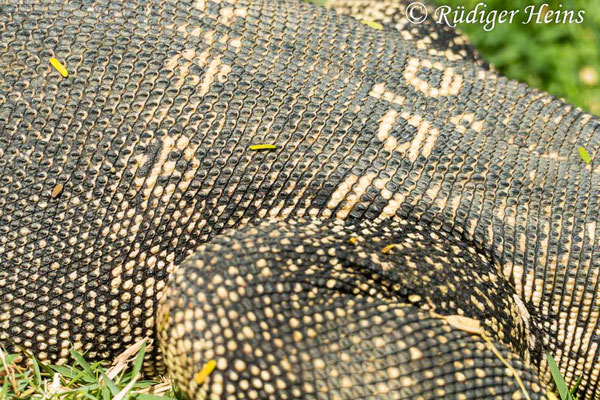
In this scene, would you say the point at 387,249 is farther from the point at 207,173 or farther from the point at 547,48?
the point at 547,48

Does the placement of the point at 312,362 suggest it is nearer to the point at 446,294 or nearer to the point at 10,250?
the point at 446,294

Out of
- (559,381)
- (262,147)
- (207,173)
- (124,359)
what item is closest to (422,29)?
(262,147)

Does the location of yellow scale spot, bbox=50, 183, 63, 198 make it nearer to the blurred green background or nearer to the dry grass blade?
the dry grass blade

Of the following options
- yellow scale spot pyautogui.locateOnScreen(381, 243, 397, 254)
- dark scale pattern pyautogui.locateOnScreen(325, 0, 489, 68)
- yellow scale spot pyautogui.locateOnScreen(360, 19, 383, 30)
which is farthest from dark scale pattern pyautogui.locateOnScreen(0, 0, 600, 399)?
dark scale pattern pyautogui.locateOnScreen(325, 0, 489, 68)

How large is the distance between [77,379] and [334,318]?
1.12 meters

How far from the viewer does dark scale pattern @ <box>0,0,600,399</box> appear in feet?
9.94

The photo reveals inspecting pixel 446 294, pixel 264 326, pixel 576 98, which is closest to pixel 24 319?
pixel 264 326

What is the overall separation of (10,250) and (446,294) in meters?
1.58

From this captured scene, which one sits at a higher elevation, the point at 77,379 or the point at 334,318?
the point at 334,318

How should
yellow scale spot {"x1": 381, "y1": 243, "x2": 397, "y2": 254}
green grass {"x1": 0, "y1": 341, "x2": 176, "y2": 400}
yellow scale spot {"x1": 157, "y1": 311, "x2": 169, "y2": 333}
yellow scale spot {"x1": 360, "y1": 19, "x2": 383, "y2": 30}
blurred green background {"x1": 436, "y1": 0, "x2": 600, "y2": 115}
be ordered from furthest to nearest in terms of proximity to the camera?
blurred green background {"x1": 436, "y1": 0, "x2": 600, "y2": 115} → yellow scale spot {"x1": 360, "y1": 19, "x2": 383, "y2": 30} → green grass {"x1": 0, "y1": 341, "x2": 176, "y2": 400} → yellow scale spot {"x1": 381, "y1": 243, "x2": 397, "y2": 254} → yellow scale spot {"x1": 157, "y1": 311, "x2": 169, "y2": 333}

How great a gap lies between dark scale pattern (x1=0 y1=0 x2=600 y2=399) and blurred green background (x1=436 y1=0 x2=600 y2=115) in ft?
9.52

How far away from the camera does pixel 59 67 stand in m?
3.08

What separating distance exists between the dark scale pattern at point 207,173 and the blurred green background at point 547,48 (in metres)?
2.90

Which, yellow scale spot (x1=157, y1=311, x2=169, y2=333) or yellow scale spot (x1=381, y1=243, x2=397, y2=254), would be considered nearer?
yellow scale spot (x1=157, y1=311, x2=169, y2=333)
